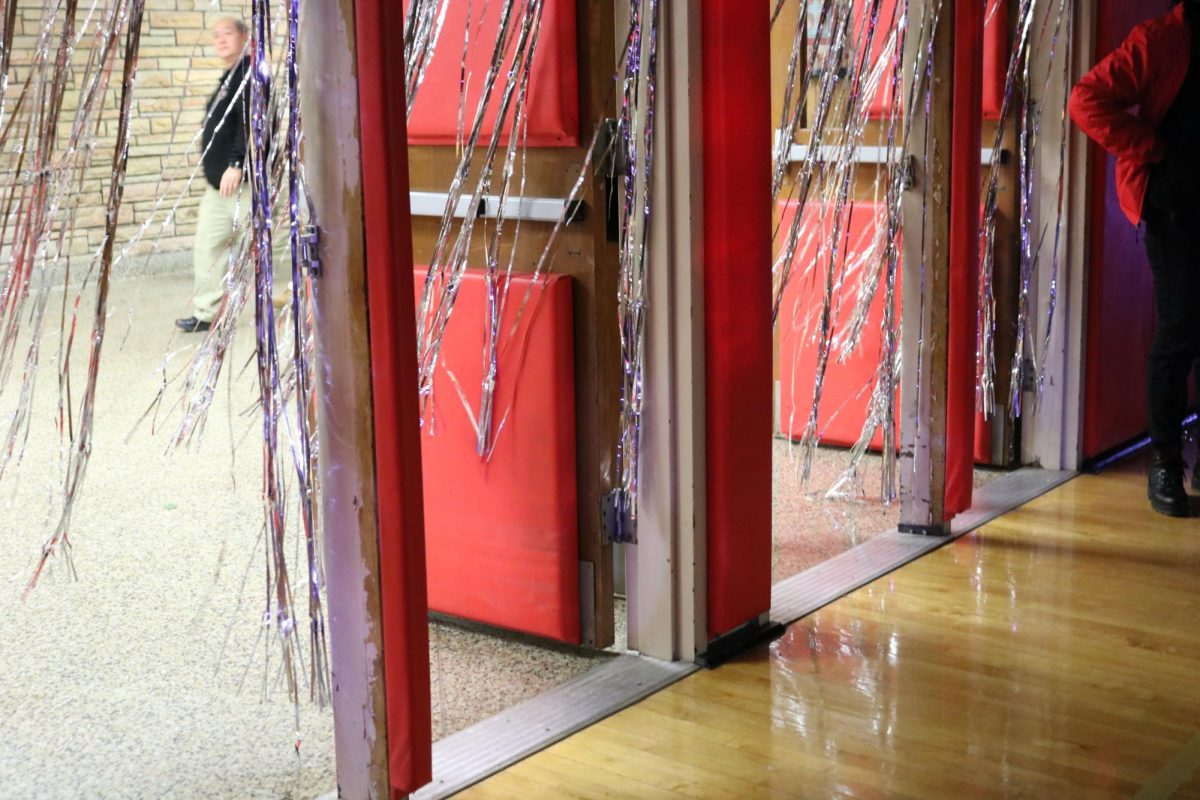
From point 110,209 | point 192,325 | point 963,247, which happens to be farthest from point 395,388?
point 192,325

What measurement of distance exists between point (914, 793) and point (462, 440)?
42.3 inches

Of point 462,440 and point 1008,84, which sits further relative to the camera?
point 1008,84

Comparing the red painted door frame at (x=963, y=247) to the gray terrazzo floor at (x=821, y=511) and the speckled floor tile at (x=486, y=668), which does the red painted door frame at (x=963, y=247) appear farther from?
the speckled floor tile at (x=486, y=668)

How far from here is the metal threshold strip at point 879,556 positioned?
9.82 feet

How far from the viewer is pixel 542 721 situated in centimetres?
239

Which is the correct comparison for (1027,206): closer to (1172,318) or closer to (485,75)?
(1172,318)

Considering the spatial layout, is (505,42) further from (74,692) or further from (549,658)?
(74,692)

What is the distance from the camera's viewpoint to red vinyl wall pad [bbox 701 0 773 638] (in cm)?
250

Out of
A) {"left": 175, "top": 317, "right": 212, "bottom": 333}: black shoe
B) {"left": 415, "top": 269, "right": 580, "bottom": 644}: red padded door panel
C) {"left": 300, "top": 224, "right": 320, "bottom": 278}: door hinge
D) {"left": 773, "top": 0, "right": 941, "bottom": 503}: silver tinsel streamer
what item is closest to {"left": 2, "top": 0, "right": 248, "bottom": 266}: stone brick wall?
{"left": 175, "top": 317, "right": 212, "bottom": 333}: black shoe

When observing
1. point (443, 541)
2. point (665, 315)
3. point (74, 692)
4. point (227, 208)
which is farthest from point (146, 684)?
point (227, 208)

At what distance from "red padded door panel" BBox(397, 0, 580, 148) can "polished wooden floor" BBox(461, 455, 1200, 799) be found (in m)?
1.04

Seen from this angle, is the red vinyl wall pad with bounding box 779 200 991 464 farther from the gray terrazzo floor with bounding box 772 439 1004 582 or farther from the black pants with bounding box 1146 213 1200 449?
the black pants with bounding box 1146 213 1200 449

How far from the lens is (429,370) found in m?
2.62

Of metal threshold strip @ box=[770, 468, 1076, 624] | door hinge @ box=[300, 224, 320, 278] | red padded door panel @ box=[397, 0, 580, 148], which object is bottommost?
metal threshold strip @ box=[770, 468, 1076, 624]
